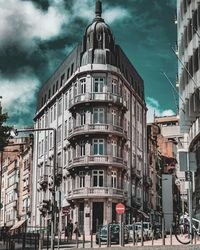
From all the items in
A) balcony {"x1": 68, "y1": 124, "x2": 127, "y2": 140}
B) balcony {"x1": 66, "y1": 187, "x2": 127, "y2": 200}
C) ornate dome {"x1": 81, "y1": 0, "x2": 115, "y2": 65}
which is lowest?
balcony {"x1": 66, "y1": 187, "x2": 127, "y2": 200}

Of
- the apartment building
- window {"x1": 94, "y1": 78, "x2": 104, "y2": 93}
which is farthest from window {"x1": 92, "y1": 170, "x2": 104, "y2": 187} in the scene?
the apartment building

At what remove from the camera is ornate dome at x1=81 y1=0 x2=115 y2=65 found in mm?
61719

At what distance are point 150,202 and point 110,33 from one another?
2519 centimetres

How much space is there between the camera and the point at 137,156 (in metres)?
70.7

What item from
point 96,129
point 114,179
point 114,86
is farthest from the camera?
point 114,86

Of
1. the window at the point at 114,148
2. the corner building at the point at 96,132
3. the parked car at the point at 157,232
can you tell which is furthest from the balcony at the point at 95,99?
the parked car at the point at 157,232

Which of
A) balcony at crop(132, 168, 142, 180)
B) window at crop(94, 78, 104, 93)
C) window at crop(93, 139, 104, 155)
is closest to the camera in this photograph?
window at crop(93, 139, 104, 155)

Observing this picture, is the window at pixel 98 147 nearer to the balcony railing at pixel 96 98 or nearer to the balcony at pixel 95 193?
the balcony at pixel 95 193

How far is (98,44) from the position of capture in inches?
2472

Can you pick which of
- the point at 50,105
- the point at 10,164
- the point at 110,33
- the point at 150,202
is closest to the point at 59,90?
the point at 50,105

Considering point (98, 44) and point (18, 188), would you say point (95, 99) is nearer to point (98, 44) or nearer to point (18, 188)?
point (98, 44)

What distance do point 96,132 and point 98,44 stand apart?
9.83 metres

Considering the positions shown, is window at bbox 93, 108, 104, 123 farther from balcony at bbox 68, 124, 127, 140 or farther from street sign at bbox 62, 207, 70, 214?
street sign at bbox 62, 207, 70, 214

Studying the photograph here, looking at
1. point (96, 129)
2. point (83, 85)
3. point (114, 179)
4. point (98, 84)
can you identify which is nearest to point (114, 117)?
point (96, 129)
